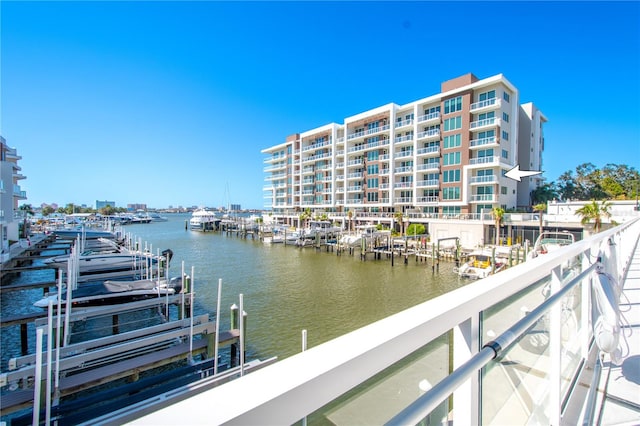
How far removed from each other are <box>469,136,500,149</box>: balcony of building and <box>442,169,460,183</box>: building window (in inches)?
124

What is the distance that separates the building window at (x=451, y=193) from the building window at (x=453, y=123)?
7022mm

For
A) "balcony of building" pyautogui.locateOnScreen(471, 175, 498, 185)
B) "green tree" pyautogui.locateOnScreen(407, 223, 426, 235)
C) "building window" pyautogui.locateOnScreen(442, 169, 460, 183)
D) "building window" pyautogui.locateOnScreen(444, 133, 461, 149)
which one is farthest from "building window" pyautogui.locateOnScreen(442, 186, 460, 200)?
"building window" pyautogui.locateOnScreen(444, 133, 461, 149)

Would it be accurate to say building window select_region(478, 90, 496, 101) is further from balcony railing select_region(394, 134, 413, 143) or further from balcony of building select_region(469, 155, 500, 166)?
balcony railing select_region(394, 134, 413, 143)

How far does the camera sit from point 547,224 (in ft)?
92.1

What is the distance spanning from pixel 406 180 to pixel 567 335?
1603 inches

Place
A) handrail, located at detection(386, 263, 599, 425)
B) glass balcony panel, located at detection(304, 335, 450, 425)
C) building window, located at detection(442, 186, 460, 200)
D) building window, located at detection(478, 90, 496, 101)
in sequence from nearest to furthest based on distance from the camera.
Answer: handrail, located at detection(386, 263, 599, 425), glass balcony panel, located at detection(304, 335, 450, 425), building window, located at detection(478, 90, 496, 101), building window, located at detection(442, 186, 460, 200)

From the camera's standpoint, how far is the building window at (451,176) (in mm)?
35000

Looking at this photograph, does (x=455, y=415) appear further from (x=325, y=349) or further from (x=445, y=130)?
(x=445, y=130)

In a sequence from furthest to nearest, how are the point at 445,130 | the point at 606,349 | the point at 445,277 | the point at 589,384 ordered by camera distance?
the point at 445,130 < the point at 445,277 < the point at 606,349 < the point at 589,384

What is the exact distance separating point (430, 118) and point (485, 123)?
267 inches

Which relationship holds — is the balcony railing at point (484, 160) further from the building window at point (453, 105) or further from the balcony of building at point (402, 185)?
the balcony of building at point (402, 185)

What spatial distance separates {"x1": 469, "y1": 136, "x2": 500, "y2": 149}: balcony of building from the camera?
32.6m

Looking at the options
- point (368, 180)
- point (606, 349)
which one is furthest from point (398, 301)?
point (368, 180)

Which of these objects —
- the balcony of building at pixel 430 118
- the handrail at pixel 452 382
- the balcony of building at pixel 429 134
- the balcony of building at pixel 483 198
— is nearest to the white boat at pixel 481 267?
the balcony of building at pixel 483 198
